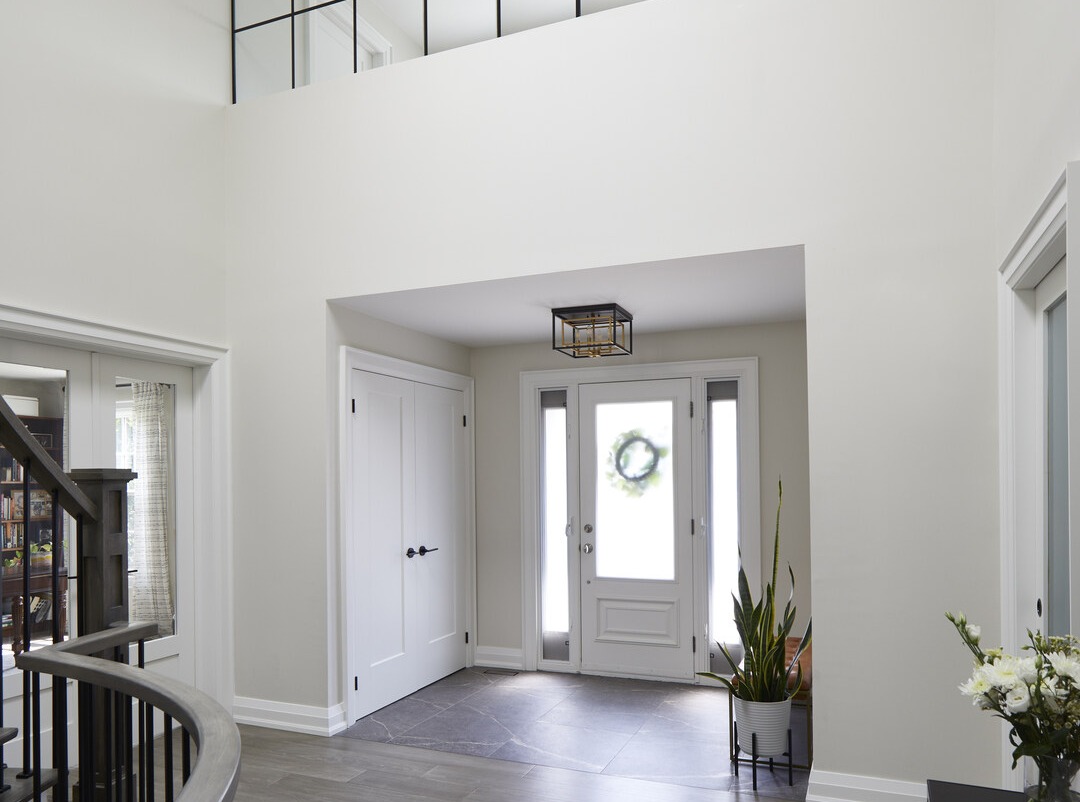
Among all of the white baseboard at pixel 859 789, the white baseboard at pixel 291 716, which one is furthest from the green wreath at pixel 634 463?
the white baseboard at pixel 859 789

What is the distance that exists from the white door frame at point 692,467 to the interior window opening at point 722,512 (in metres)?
0.05

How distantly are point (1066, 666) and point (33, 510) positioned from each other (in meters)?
3.93

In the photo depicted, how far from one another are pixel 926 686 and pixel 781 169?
217 cm

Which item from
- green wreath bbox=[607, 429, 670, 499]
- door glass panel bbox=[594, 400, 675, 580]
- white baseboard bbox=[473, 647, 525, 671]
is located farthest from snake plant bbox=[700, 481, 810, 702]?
white baseboard bbox=[473, 647, 525, 671]

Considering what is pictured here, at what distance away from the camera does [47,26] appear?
3.71m

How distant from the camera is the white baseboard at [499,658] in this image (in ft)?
18.9

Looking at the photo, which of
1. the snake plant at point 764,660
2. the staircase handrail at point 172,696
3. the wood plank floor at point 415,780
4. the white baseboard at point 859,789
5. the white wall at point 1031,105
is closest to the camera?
the staircase handrail at point 172,696

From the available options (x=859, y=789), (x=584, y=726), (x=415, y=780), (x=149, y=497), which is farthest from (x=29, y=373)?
(x=859, y=789)

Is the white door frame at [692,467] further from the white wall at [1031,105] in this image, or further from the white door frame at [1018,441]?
the white wall at [1031,105]

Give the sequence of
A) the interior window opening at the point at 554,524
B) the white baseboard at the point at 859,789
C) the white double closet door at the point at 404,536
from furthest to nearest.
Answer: the interior window opening at the point at 554,524 → the white double closet door at the point at 404,536 → the white baseboard at the point at 859,789

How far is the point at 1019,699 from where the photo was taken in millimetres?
1420

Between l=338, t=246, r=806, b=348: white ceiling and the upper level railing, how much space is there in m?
1.41

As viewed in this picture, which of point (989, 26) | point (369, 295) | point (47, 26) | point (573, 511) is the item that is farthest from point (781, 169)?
point (47, 26)

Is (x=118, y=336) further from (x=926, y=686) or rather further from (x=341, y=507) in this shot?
(x=926, y=686)
